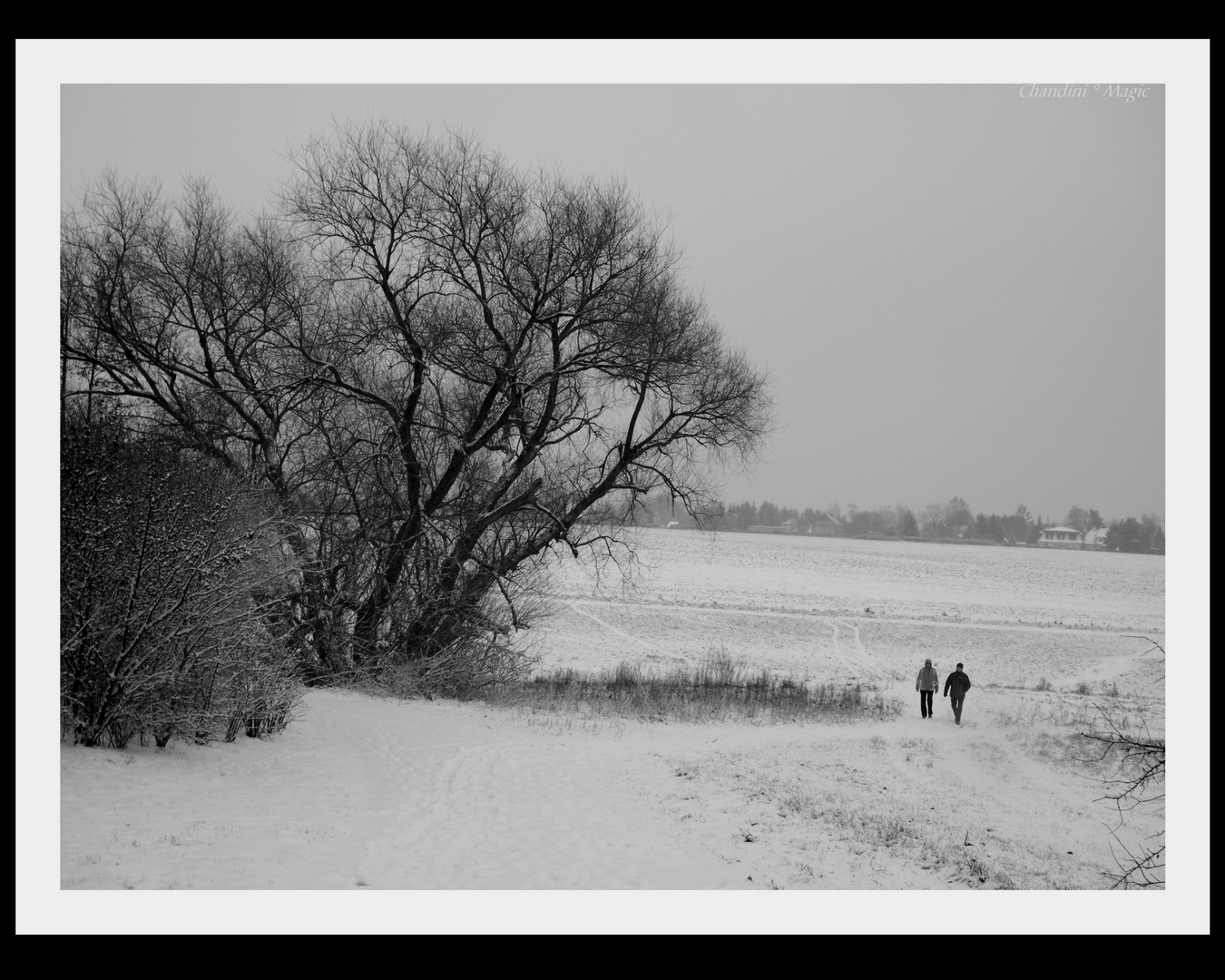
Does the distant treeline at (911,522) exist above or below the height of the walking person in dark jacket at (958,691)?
above

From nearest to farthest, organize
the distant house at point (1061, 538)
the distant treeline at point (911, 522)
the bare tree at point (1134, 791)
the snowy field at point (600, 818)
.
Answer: the snowy field at point (600, 818) → the bare tree at point (1134, 791) → the distant treeline at point (911, 522) → the distant house at point (1061, 538)

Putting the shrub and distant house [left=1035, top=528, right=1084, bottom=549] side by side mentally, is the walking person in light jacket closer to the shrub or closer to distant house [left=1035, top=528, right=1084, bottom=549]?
the shrub

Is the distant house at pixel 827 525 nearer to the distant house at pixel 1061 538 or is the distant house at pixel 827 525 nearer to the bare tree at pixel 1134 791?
the distant house at pixel 1061 538

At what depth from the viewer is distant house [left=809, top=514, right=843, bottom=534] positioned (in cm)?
6425

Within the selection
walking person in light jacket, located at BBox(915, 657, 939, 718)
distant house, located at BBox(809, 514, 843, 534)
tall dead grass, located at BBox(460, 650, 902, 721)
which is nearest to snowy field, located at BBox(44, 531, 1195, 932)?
walking person in light jacket, located at BBox(915, 657, 939, 718)

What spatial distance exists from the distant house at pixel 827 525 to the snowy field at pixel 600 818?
4518 cm

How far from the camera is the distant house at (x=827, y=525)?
64.2 meters

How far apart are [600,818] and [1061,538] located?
37727 millimetres

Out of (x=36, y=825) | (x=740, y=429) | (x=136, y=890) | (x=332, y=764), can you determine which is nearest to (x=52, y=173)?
(x=36, y=825)

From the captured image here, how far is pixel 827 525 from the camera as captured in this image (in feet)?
217

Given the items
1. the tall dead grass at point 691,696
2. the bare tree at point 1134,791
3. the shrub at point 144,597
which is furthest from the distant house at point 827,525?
the shrub at point 144,597

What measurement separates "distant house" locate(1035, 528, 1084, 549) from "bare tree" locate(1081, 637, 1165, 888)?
18.1 metres

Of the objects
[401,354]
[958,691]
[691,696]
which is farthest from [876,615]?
[401,354]

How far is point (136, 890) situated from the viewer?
15.9ft
